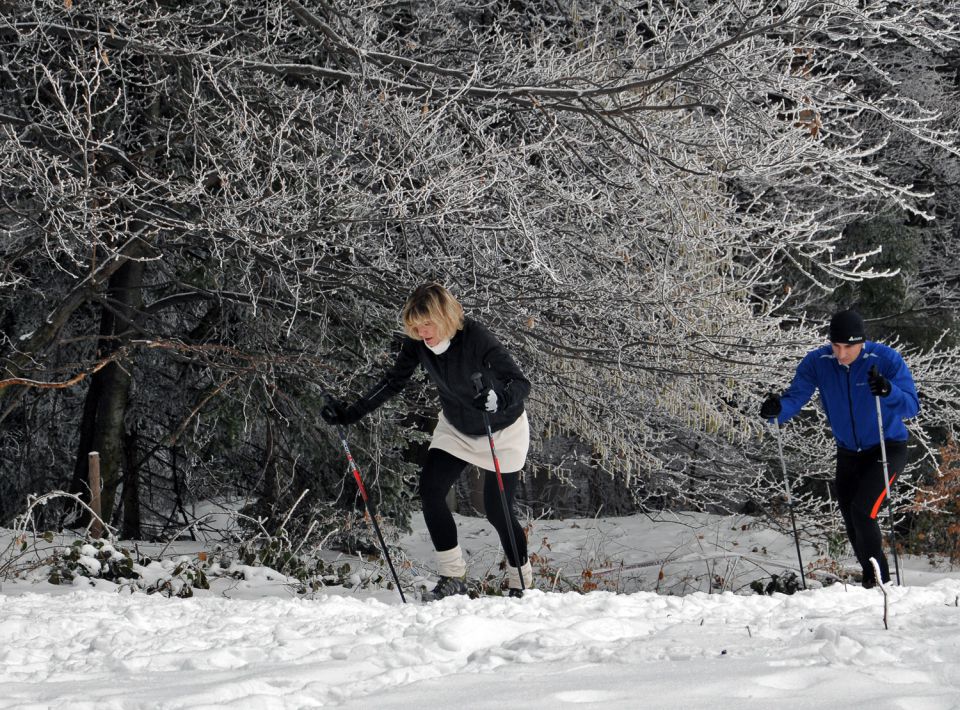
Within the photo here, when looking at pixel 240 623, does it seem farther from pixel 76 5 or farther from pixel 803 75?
pixel 803 75

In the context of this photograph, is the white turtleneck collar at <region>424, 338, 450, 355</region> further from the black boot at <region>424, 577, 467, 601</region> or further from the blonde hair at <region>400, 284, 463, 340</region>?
the black boot at <region>424, 577, 467, 601</region>

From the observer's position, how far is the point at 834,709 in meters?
2.18

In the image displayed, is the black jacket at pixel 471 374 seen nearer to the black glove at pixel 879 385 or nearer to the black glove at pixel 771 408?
the black glove at pixel 771 408

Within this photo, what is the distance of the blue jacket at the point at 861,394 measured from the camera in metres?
5.32

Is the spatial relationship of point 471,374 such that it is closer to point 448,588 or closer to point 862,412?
point 448,588

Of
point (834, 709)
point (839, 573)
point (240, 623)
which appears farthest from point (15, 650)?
point (839, 573)

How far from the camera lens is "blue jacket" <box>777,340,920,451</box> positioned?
5324mm

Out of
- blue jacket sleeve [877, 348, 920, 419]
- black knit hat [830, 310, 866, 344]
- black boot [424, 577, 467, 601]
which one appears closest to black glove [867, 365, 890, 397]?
blue jacket sleeve [877, 348, 920, 419]

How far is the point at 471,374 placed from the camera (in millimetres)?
4945

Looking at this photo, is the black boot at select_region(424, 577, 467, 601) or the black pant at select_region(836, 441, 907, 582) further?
the black pant at select_region(836, 441, 907, 582)

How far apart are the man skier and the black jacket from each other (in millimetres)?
1648

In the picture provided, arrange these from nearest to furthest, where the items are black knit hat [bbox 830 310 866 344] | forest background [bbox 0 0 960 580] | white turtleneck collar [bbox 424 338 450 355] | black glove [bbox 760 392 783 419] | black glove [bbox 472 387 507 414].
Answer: black glove [bbox 472 387 507 414] → white turtleneck collar [bbox 424 338 450 355] → black knit hat [bbox 830 310 866 344] → black glove [bbox 760 392 783 419] → forest background [bbox 0 0 960 580]

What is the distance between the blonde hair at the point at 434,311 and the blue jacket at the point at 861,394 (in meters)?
2.11

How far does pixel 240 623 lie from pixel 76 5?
4078 mm
